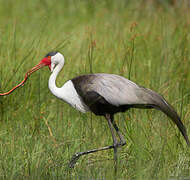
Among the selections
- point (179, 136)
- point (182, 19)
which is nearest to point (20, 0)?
point (182, 19)

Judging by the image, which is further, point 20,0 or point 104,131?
point 20,0

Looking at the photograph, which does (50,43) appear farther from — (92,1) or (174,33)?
(92,1)

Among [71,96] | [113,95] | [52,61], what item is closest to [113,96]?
[113,95]

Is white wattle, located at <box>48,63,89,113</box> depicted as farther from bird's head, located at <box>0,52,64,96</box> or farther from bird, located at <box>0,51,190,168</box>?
bird's head, located at <box>0,52,64,96</box>

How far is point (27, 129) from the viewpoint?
16.3ft

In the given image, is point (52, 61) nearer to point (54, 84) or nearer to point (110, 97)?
point (54, 84)

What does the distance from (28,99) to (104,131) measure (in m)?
0.95

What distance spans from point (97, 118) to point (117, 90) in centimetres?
76

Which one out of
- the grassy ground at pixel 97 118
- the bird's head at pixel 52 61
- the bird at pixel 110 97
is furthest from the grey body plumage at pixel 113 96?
the bird's head at pixel 52 61

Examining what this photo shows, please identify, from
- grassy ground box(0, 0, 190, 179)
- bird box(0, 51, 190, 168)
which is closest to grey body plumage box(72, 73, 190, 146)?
bird box(0, 51, 190, 168)

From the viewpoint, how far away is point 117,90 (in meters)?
4.58

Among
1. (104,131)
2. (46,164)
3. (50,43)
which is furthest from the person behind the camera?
(50,43)

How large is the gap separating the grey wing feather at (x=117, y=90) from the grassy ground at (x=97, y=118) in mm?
207

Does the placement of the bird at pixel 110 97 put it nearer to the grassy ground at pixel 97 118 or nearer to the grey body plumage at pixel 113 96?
the grey body plumage at pixel 113 96
